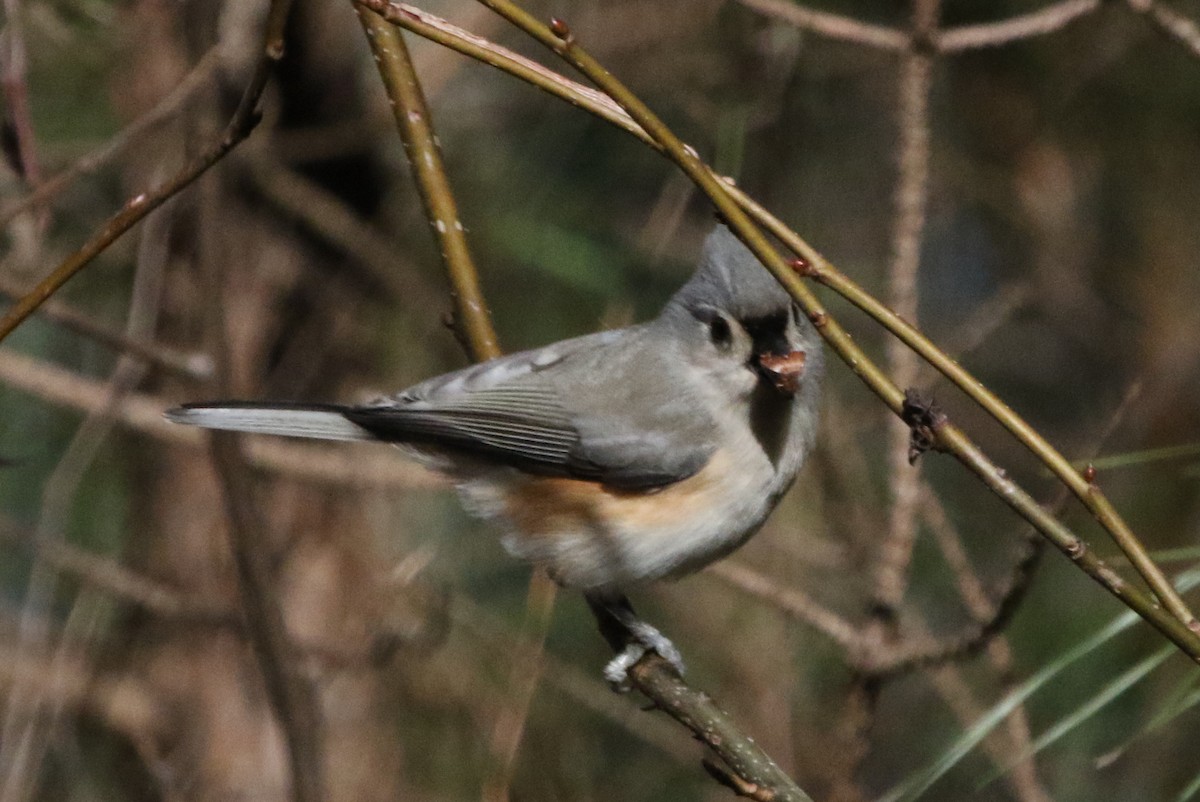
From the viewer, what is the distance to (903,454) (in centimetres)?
234

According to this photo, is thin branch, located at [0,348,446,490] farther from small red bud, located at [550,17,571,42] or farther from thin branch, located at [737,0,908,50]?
small red bud, located at [550,17,571,42]

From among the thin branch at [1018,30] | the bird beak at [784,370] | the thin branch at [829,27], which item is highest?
the thin branch at [1018,30]

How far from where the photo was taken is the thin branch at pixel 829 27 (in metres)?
2.25

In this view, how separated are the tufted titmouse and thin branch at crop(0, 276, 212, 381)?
0.39 meters

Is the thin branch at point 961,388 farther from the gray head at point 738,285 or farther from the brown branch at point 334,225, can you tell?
the brown branch at point 334,225

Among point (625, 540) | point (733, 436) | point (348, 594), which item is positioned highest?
point (733, 436)

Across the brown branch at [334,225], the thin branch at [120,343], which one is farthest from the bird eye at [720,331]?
the brown branch at [334,225]

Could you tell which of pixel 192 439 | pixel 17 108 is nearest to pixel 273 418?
pixel 17 108

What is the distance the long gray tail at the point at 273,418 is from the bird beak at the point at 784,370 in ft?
2.03

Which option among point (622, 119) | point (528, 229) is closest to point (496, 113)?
point (528, 229)

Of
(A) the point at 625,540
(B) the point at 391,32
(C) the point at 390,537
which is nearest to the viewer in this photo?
(B) the point at 391,32

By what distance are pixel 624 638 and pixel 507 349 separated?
1791 millimetres

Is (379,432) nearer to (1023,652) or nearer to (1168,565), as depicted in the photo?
(1023,652)

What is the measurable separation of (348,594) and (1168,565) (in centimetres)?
215
